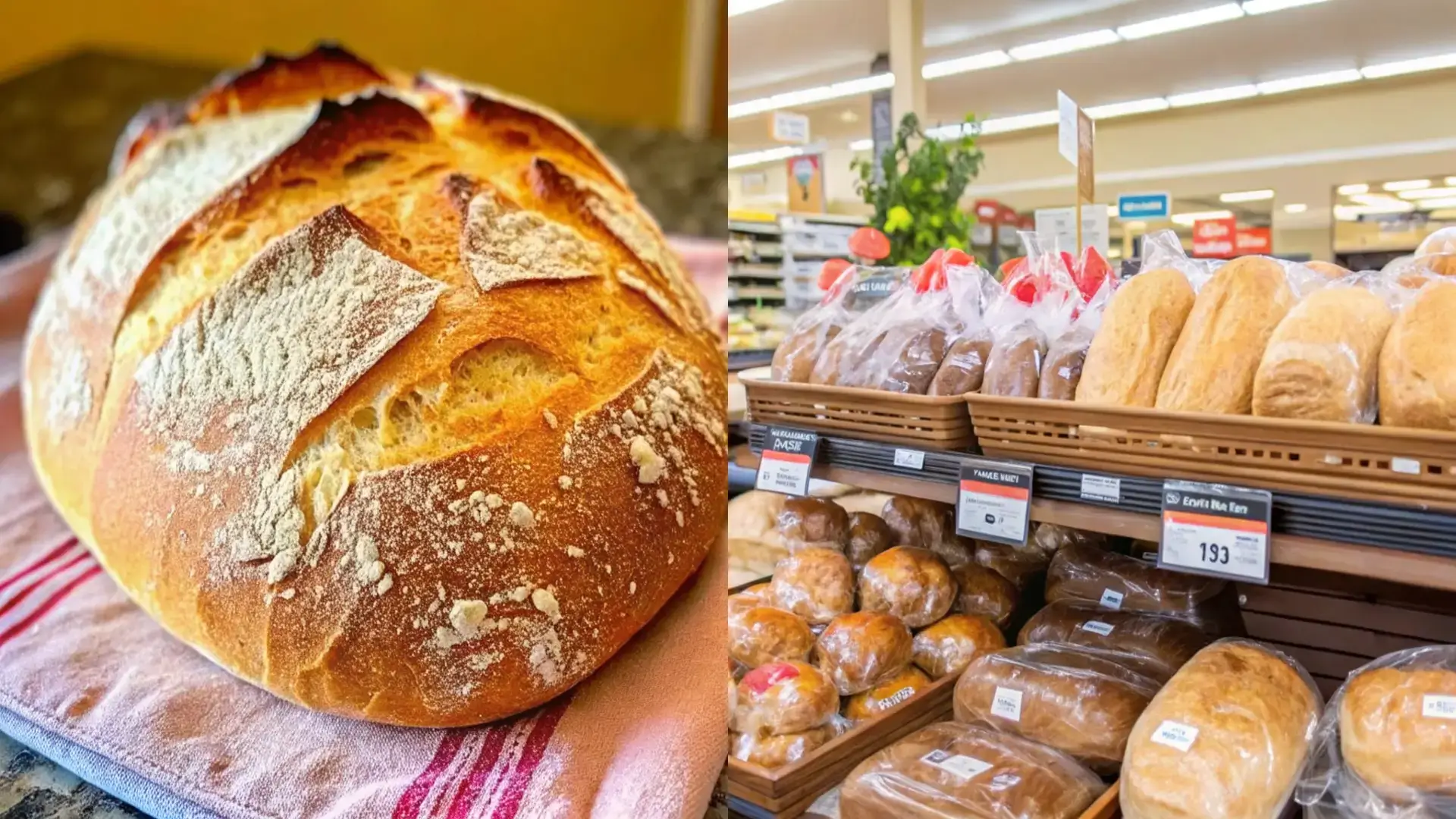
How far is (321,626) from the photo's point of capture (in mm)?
639

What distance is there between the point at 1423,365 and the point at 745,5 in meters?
0.63

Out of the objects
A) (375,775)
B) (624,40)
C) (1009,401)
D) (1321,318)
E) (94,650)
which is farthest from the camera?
(1009,401)

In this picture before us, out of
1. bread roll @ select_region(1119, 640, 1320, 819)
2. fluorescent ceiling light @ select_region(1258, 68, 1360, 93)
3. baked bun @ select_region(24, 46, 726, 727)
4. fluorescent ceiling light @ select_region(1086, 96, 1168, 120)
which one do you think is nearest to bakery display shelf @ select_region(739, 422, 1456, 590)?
bread roll @ select_region(1119, 640, 1320, 819)

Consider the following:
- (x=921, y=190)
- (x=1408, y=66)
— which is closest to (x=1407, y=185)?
(x=1408, y=66)

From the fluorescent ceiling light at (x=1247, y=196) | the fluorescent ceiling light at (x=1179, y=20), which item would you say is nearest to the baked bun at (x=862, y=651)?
the fluorescent ceiling light at (x=1179, y=20)

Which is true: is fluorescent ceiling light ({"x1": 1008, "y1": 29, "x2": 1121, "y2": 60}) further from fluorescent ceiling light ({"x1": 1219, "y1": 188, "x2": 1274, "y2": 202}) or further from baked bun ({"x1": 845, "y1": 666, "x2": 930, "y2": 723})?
baked bun ({"x1": 845, "y1": 666, "x2": 930, "y2": 723})

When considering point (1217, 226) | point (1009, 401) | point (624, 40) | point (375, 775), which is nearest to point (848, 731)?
point (1009, 401)

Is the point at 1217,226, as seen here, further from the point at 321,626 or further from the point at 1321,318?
the point at 321,626

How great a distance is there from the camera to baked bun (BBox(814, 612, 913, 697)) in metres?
1.08

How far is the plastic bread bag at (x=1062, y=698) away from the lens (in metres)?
0.97

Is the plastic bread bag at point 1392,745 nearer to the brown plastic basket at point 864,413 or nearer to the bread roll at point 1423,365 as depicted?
the bread roll at point 1423,365

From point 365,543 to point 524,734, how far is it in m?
0.17

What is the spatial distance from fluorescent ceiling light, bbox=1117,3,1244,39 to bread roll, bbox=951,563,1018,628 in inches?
33.2

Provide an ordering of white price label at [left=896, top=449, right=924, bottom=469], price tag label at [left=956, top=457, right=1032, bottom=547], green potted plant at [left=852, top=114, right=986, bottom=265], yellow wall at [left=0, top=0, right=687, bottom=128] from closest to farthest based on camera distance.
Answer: yellow wall at [left=0, top=0, right=687, bottom=128], price tag label at [left=956, top=457, right=1032, bottom=547], white price label at [left=896, top=449, right=924, bottom=469], green potted plant at [left=852, top=114, right=986, bottom=265]
